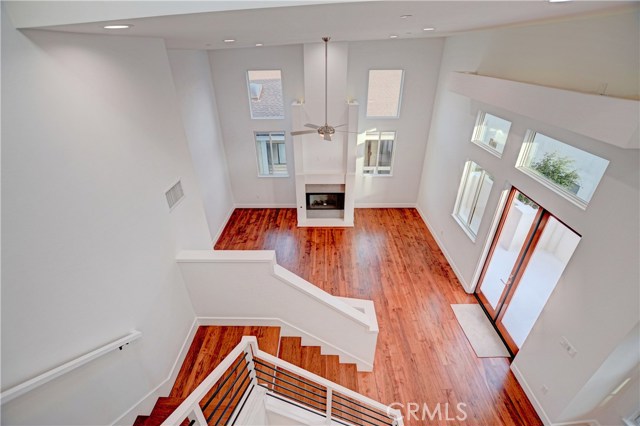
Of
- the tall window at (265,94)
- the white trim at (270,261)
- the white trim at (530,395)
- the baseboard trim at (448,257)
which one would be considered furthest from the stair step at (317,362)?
the tall window at (265,94)

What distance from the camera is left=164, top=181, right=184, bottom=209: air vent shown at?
3.16m

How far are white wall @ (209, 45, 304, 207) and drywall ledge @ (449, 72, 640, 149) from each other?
13.3ft

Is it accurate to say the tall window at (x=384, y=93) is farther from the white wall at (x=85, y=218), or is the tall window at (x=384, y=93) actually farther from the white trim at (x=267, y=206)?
the white wall at (x=85, y=218)

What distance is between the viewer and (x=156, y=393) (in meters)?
2.89

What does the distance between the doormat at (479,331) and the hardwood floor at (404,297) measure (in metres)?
0.10

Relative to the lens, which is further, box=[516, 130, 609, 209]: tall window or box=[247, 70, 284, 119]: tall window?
box=[247, 70, 284, 119]: tall window

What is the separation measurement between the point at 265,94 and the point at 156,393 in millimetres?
6078

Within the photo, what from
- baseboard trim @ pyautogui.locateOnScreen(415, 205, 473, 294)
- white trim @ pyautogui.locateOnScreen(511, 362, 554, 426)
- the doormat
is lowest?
the doormat

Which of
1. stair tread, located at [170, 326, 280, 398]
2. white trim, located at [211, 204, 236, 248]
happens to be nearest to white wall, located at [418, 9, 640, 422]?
stair tread, located at [170, 326, 280, 398]

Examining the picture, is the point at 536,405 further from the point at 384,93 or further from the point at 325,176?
the point at 384,93

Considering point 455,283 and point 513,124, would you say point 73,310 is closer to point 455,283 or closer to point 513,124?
point 513,124

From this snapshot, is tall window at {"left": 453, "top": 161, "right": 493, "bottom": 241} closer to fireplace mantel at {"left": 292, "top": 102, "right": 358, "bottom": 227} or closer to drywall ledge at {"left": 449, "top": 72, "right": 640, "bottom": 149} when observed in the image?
drywall ledge at {"left": 449, "top": 72, "right": 640, "bottom": 149}

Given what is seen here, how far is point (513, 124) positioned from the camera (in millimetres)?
4023

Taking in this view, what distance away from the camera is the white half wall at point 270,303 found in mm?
3394
